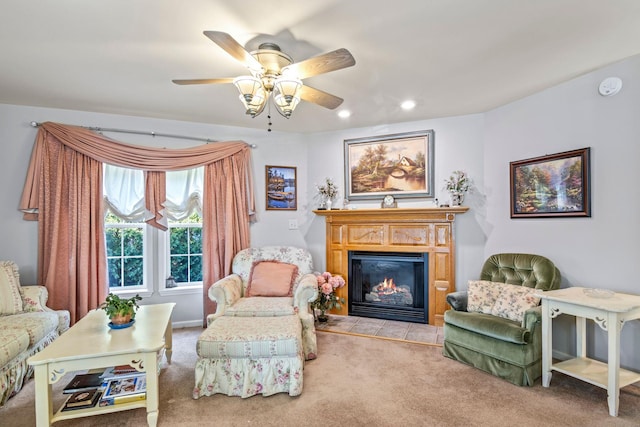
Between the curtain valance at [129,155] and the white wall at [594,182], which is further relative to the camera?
the curtain valance at [129,155]

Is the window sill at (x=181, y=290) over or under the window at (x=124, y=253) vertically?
under

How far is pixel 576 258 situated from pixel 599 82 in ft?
4.82

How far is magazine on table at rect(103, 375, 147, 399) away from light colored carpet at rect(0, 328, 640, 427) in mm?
180

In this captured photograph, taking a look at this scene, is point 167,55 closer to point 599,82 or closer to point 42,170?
point 42,170

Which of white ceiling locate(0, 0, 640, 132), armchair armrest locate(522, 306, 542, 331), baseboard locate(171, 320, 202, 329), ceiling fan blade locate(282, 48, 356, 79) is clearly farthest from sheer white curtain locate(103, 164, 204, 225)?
armchair armrest locate(522, 306, 542, 331)

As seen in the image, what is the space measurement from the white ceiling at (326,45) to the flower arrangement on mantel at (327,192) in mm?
1225

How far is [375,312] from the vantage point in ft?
12.8

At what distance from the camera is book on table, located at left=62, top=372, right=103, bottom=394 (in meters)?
1.99

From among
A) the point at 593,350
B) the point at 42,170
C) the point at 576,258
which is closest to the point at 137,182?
the point at 42,170

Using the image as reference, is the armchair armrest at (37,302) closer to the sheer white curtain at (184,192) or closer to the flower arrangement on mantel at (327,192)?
the sheer white curtain at (184,192)

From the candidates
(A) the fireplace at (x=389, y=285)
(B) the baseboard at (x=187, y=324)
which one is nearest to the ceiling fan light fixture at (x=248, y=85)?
(A) the fireplace at (x=389, y=285)

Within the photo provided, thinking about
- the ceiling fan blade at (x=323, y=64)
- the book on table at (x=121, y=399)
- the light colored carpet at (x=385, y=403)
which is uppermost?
the ceiling fan blade at (x=323, y=64)

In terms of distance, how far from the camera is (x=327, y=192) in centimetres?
403

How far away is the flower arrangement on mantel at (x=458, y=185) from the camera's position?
Answer: 11.4ft
